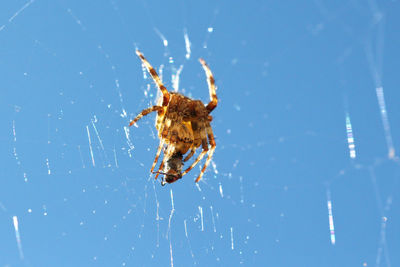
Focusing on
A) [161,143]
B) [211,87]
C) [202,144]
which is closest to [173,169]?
[161,143]

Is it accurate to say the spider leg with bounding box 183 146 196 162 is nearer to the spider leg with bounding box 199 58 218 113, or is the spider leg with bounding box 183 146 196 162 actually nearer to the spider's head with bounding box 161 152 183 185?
the spider's head with bounding box 161 152 183 185

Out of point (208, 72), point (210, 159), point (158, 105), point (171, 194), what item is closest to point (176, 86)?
point (208, 72)

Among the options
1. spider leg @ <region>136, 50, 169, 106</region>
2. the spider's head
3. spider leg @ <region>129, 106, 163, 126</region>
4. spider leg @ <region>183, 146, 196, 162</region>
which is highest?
spider leg @ <region>136, 50, 169, 106</region>

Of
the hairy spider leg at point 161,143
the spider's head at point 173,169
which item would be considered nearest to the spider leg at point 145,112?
the hairy spider leg at point 161,143

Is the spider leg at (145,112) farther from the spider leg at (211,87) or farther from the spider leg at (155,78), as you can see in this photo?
the spider leg at (211,87)

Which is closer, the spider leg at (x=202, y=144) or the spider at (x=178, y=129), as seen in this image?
the spider at (x=178, y=129)

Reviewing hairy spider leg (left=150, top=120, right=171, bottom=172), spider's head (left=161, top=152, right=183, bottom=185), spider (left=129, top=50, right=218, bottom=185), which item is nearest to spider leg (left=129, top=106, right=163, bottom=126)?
spider (left=129, top=50, right=218, bottom=185)

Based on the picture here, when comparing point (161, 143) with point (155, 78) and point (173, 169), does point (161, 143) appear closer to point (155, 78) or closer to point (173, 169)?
point (173, 169)
